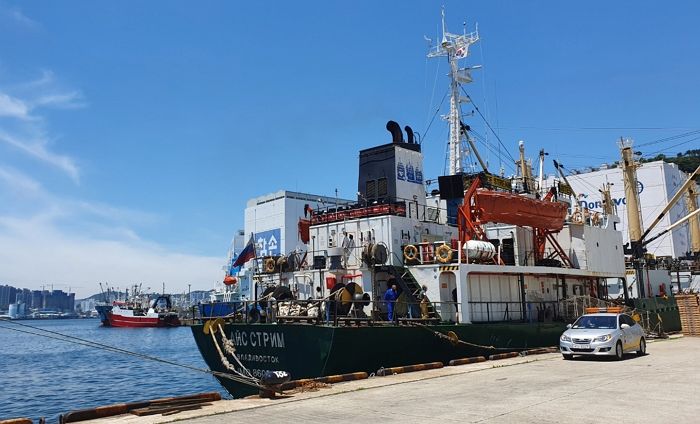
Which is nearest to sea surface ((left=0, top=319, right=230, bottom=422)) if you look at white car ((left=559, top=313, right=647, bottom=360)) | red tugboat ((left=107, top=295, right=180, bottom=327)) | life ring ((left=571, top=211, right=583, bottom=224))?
white car ((left=559, top=313, right=647, bottom=360))

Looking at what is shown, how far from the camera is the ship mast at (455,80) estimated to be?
31875mm

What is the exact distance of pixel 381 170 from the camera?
2233cm

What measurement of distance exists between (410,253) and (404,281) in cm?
104

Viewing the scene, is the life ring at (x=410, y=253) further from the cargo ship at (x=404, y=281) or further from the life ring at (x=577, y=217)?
the life ring at (x=577, y=217)

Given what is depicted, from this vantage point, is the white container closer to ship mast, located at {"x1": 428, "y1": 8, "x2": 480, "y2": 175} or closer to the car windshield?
the car windshield

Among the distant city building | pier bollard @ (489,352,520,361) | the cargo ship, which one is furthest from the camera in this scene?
the distant city building

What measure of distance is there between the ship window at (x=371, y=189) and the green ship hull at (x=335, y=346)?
661cm

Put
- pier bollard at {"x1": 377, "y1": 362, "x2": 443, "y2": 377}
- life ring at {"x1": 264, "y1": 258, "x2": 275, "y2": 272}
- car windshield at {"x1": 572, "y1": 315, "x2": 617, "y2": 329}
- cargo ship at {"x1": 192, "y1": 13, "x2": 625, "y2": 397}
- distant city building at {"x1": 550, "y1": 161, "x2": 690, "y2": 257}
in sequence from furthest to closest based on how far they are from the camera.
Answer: distant city building at {"x1": 550, "y1": 161, "x2": 690, "y2": 257}
life ring at {"x1": 264, "y1": 258, "x2": 275, "y2": 272}
car windshield at {"x1": 572, "y1": 315, "x2": 617, "y2": 329}
cargo ship at {"x1": 192, "y1": 13, "x2": 625, "y2": 397}
pier bollard at {"x1": 377, "y1": 362, "x2": 443, "y2": 377}

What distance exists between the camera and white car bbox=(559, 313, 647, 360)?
16922mm

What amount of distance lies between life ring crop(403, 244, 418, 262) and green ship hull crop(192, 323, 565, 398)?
273 centimetres

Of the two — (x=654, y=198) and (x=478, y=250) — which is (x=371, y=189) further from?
(x=654, y=198)

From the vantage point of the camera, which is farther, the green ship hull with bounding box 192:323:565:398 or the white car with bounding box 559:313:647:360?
the white car with bounding box 559:313:647:360

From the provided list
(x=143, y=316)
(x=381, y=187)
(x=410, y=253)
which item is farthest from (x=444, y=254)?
(x=143, y=316)

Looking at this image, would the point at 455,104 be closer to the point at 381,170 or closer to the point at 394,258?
the point at 381,170
